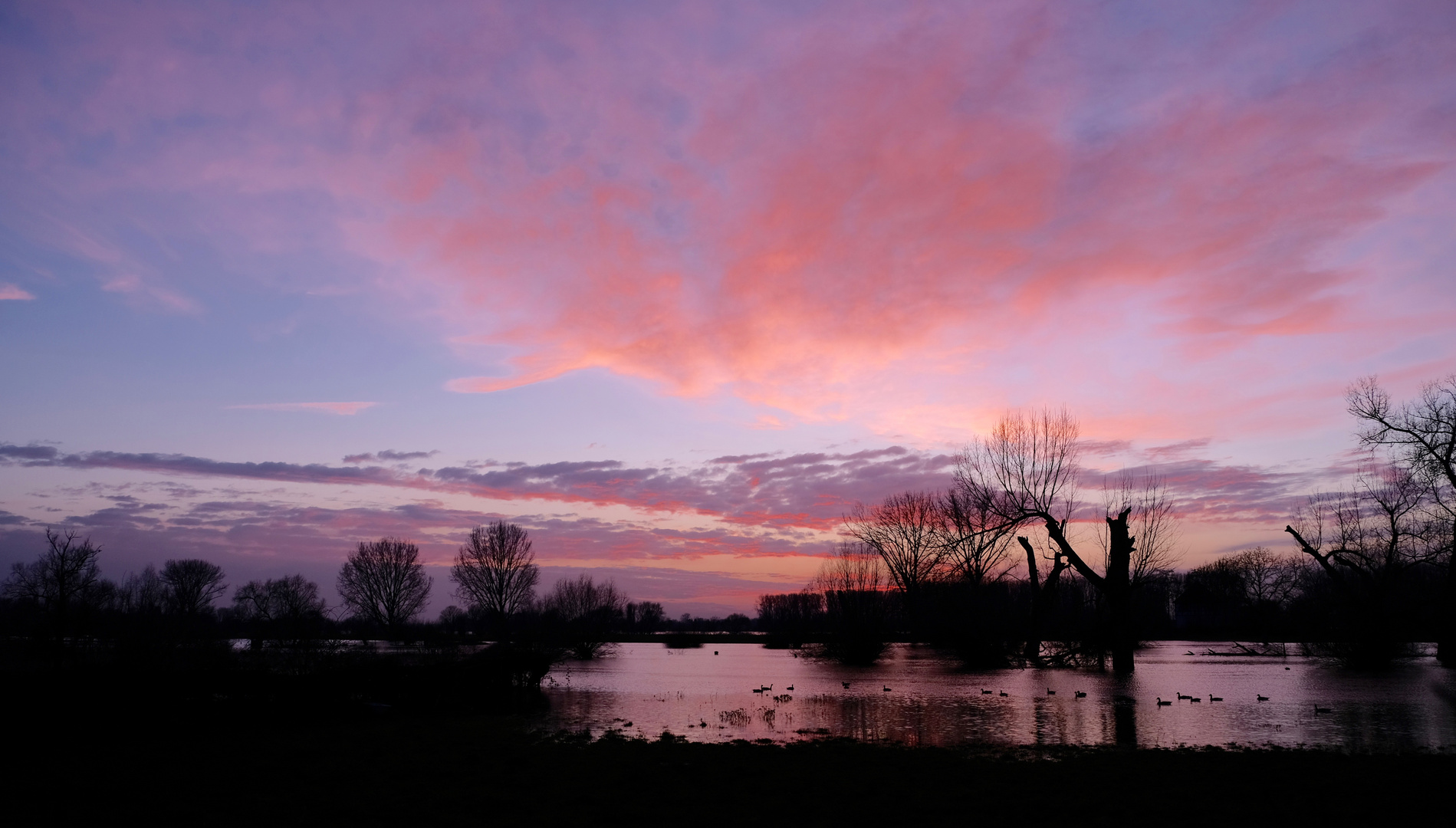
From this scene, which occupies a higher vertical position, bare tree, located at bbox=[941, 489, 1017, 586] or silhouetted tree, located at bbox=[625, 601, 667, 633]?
bare tree, located at bbox=[941, 489, 1017, 586]

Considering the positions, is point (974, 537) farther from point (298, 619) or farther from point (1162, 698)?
point (298, 619)

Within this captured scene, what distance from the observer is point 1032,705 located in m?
24.8

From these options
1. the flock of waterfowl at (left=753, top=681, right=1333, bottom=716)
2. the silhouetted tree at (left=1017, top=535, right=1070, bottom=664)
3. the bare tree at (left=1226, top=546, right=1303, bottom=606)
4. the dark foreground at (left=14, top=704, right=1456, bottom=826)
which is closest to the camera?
the dark foreground at (left=14, top=704, right=1456, bottom=826)

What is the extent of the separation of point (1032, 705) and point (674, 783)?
1660 cm

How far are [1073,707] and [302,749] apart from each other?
2034 centimetres

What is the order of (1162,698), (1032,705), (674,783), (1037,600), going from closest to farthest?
(674,783)
(1032,705)
(1162,698)
(1037,600)

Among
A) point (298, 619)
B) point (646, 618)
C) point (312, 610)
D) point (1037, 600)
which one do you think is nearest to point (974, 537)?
point (1037, 600)

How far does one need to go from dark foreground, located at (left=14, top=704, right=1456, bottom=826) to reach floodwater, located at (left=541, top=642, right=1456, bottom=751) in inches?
106

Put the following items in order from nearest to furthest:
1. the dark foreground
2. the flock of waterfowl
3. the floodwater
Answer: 1. the dark foreground
2. the floodwater
3. the flock of waterfowl

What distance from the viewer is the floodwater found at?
18.0 metres

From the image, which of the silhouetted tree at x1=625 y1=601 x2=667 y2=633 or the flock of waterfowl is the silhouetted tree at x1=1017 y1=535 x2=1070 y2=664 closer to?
the flock of waterfowl

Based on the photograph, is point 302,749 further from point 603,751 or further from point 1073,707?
point 1073,707

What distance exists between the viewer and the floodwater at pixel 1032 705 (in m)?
18.0

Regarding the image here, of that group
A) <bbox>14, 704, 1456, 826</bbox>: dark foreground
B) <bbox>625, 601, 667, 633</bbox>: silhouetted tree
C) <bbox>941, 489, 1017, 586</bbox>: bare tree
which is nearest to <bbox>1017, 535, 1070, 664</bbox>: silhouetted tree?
<bbox>941, 489, 1017, 586</bbox>: bare tree
